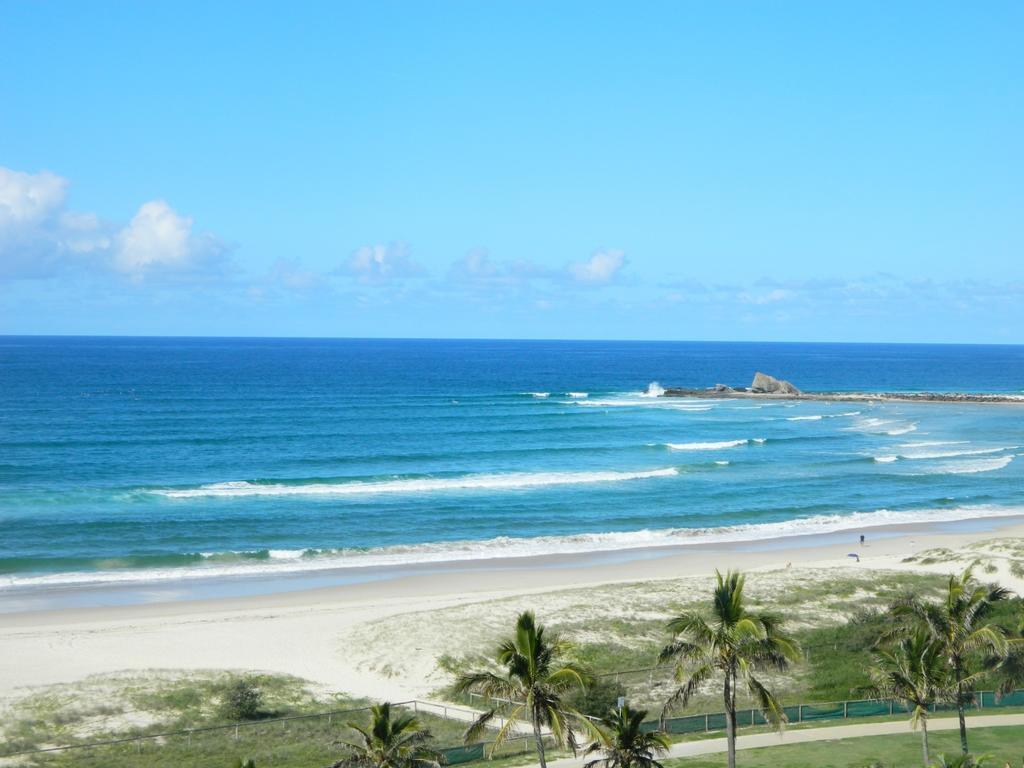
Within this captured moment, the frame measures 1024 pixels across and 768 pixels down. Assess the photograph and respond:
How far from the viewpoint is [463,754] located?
2569cm

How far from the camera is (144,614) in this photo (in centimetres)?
4066

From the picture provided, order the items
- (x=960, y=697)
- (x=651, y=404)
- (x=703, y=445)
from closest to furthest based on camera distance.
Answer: (x=960, y=697) → (x=703, y=445) → (x=651, y=404)

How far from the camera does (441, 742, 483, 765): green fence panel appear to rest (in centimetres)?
2541

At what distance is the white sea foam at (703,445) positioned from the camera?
84512 mm

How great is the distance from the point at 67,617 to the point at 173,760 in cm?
1697

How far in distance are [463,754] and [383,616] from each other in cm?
1441

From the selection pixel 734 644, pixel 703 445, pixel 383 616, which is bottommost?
pixel 383 616

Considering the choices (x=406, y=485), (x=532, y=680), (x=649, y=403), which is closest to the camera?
(x=532, y=680)

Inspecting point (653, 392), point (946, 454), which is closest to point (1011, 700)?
point (946, 454)

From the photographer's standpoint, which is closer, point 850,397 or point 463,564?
point 463,564

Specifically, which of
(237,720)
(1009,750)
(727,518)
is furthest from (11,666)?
(727,518)

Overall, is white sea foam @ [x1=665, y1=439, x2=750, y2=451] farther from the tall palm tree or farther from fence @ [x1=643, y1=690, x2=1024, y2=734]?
the tall palm tree

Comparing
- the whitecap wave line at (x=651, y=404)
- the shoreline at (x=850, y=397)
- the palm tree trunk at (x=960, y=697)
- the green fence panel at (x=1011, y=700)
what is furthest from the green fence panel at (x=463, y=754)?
the shoreline at (x=850, y=397)

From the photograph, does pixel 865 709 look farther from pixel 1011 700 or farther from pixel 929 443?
pixel 929 443
